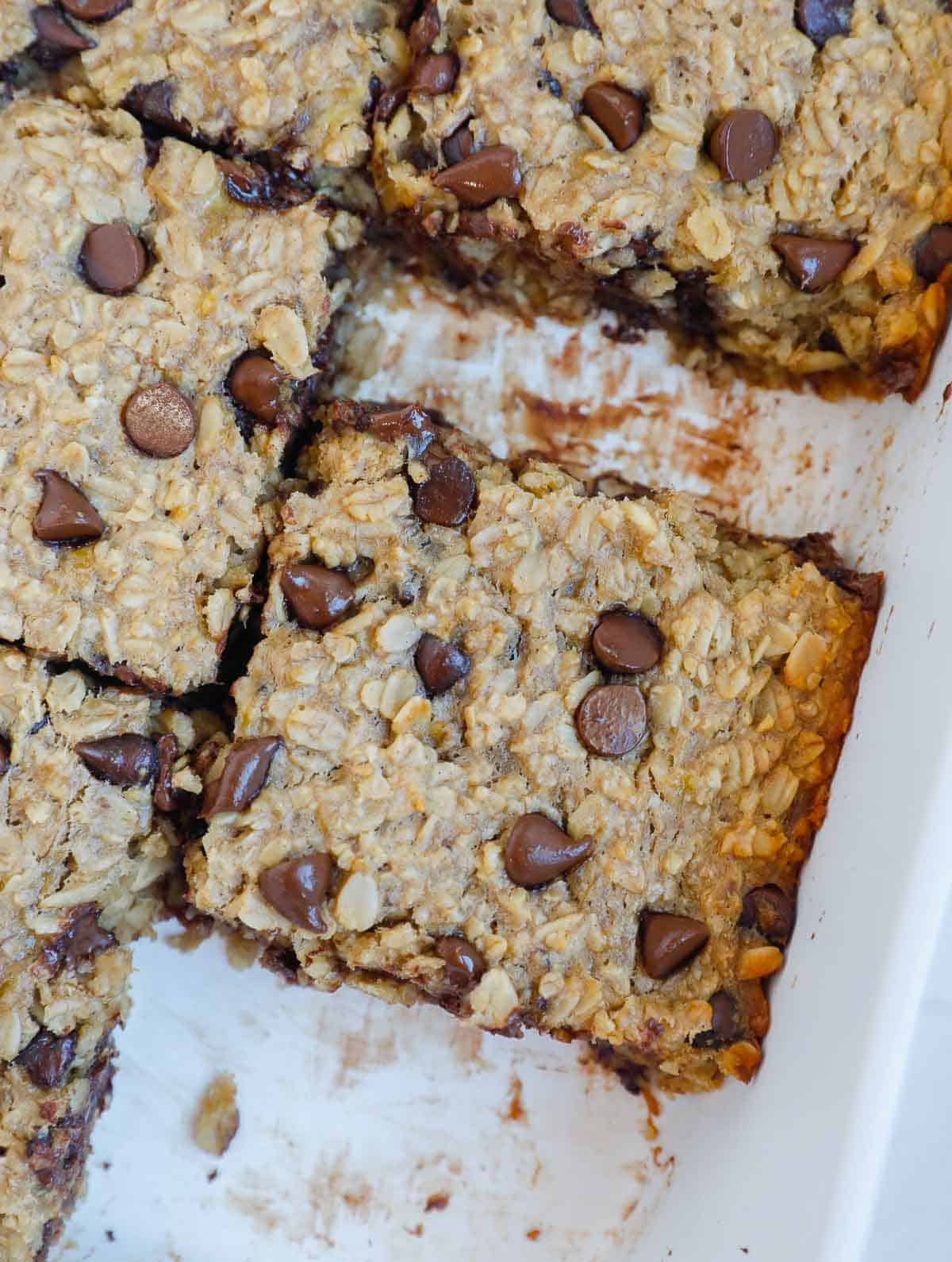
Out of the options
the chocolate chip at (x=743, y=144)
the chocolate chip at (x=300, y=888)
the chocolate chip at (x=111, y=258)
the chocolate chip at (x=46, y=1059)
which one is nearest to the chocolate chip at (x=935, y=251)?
the chocolate chip at (x=743, y=144)

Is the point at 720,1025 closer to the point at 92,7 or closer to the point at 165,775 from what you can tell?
the point at 165,775

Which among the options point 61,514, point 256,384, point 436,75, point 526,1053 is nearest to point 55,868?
point 61,514

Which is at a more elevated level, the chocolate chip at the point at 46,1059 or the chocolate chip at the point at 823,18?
the chocolate chip at the point at 823,18

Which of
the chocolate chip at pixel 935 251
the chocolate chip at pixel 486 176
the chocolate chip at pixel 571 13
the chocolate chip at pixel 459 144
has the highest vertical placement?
the chocolate chip at pixel 571 13

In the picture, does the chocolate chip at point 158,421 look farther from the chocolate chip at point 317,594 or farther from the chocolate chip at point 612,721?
the chocolate chip at point 612,721

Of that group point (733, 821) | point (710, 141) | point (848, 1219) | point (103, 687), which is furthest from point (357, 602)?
point (848, 1219)

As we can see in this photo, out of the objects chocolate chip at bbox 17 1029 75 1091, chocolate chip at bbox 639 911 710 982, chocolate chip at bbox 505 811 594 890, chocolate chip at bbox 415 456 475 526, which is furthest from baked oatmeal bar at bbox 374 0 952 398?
chocolate chip at bbox 17 1029 75 1091

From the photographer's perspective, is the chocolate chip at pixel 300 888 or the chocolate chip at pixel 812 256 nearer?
the chocolate chip at pixel 300 888
